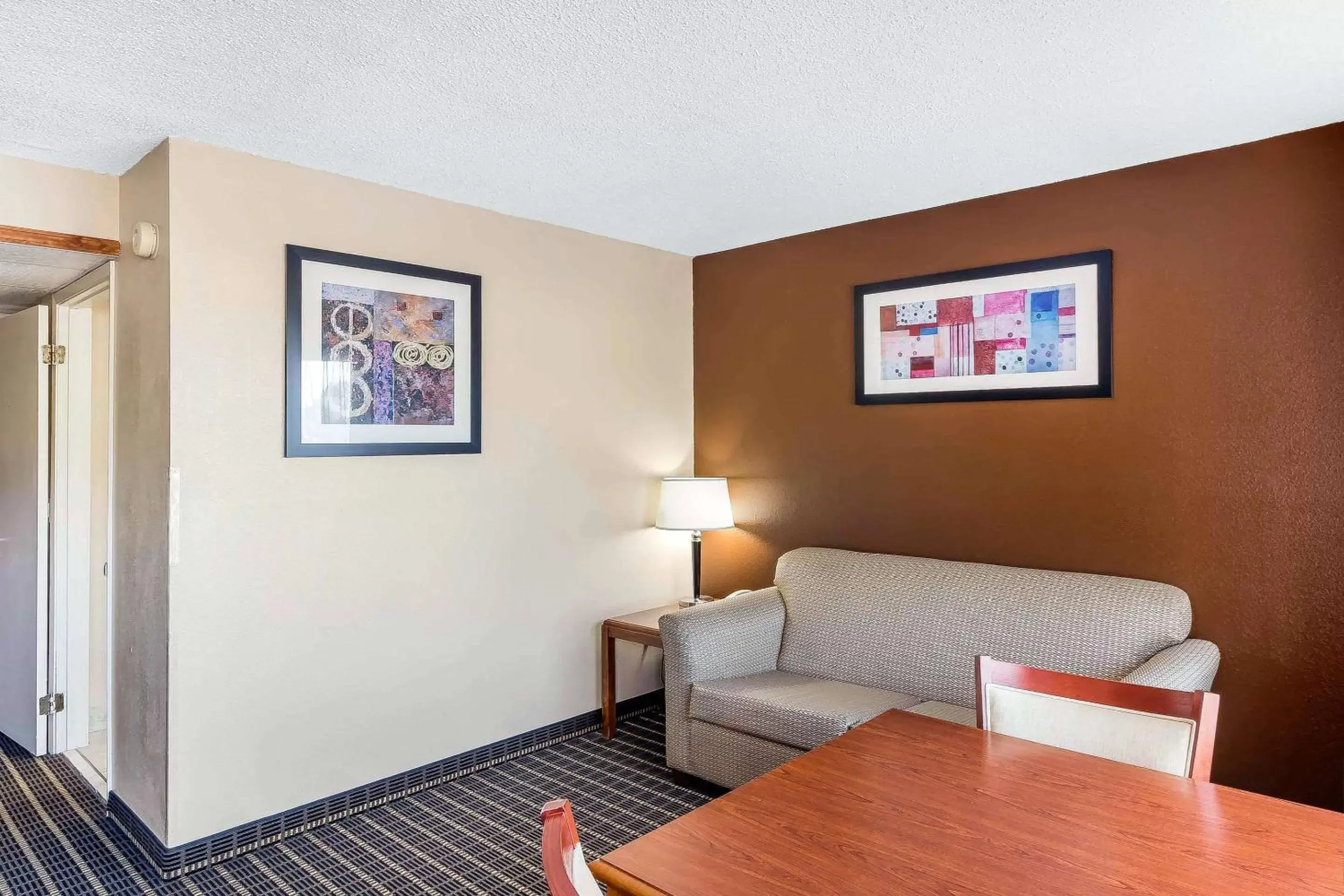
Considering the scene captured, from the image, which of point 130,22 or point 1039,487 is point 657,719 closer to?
point 1039,487

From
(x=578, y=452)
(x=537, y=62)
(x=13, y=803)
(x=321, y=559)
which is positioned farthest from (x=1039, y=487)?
(x=13, y=803)

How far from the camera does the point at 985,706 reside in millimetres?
1891

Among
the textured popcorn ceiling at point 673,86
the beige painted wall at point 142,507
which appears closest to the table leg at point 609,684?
the beige painted wall at point 142,507

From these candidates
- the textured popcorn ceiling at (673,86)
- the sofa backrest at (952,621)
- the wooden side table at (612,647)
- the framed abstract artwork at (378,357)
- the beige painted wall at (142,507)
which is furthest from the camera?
the wooden side table at (612,647)

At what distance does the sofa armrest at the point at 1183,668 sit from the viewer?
7.84ft

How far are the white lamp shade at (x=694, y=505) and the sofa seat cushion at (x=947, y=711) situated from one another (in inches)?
52.0

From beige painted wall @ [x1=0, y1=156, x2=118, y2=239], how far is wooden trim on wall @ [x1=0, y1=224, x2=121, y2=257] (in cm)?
2

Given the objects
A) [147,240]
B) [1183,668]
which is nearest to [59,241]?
[147,240]

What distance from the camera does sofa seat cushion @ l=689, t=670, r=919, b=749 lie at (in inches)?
110

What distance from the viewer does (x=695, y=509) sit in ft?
12.9

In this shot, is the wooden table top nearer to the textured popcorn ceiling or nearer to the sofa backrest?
the sofa backrest

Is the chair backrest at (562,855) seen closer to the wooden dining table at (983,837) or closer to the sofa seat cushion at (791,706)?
the wooden dining table at (983,837)

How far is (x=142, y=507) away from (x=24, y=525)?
148cm

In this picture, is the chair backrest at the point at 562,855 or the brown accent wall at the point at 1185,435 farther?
the brown accent wall at the point at 1185,435
